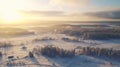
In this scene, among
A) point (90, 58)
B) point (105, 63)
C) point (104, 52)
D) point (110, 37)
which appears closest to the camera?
point (105, 63)

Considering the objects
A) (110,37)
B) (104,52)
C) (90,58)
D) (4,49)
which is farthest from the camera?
(110,37)

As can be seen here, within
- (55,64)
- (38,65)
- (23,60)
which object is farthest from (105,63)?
(23,60)

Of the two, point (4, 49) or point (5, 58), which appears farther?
point (4, 49)

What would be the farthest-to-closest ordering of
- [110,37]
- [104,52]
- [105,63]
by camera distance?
[110,37], [104,52], [105,63]

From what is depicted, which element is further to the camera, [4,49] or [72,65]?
[4,49]

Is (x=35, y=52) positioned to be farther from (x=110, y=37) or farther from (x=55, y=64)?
(x=110, y=37)

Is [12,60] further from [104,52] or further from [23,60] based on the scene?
[104,52]

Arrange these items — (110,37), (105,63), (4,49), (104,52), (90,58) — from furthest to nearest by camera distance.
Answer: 1. (110,37)
2. (4,49)
3. (104,52)
4. (90,58)
5. (105,63)

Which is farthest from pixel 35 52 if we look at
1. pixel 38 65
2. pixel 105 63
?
pixel 105 63

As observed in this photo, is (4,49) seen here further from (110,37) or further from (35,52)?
(110,37)
